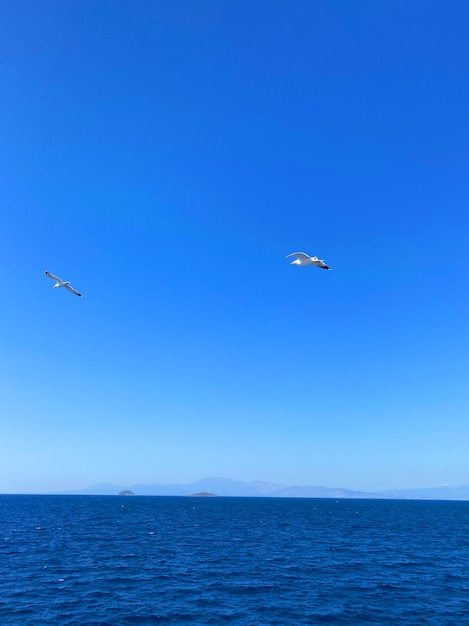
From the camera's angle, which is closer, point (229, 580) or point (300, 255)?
point (300, 255)

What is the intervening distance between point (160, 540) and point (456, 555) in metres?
42.8

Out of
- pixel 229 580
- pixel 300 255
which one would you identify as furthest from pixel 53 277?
pixel 229 580

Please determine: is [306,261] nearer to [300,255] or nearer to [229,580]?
[300,255]

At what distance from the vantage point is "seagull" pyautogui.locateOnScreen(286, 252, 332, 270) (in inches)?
1096

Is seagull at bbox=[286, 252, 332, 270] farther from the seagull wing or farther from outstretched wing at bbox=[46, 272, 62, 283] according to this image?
outstretched wing at bbox=[46, 272, 62, 283]

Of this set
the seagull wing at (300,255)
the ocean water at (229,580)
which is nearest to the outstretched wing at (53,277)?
the seagull wing at (300,255)

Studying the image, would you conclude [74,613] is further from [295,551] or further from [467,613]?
[295,551]

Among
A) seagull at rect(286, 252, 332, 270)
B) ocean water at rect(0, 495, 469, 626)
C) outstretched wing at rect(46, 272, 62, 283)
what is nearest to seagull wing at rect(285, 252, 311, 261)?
seagull at rect(286, 252, 332, 270)

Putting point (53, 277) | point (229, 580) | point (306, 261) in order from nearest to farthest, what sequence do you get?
point (306, 261) → point (53, 277) → point (229, 580)

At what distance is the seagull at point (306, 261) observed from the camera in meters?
27.8

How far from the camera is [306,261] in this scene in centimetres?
2916

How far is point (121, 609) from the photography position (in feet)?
102

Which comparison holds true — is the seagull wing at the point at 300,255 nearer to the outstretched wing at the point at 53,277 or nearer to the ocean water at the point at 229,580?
the outstretched wing at the point at 53,277

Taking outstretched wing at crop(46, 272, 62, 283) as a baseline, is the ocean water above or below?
below
